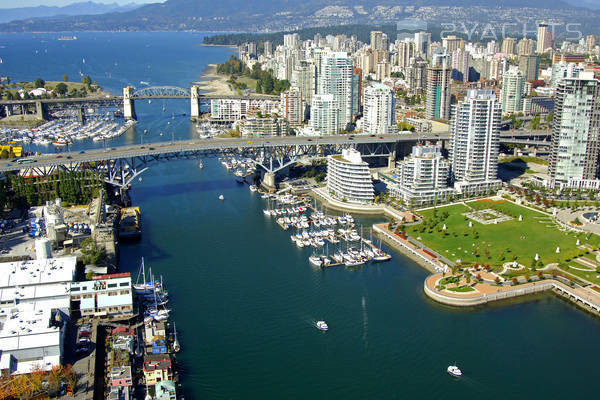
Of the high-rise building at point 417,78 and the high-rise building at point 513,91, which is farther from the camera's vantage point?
the high-rise building at point 417,78

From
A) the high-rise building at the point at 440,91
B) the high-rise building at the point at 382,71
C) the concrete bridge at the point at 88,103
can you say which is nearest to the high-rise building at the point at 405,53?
the high-rise building at the point at 382,71

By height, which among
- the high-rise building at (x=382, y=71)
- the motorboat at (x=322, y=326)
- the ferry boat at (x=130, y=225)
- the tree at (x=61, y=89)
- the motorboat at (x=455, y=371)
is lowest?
the motorboat at (x=455, y=371)

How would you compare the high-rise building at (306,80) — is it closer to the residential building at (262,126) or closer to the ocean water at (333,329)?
the residential building at (262,126)

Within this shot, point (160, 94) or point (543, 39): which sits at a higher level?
point (543, 39)

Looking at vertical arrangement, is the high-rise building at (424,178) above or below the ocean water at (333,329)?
above

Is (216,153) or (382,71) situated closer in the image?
(216,153)

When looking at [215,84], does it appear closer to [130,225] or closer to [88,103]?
[88,103]

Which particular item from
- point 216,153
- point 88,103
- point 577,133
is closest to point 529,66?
point 577,133
